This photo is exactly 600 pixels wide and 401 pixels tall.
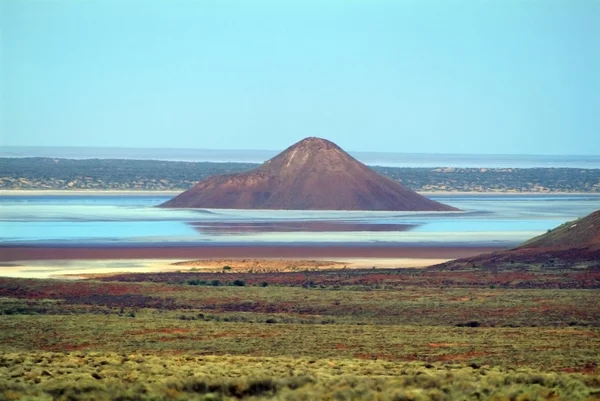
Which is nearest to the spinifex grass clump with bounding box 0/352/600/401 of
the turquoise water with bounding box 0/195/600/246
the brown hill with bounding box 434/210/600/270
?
the brown hill with bounding box 434/210/600/270

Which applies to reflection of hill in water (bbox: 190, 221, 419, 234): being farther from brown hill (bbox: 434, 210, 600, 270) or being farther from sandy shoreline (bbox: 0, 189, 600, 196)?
sandy shoreline (bbox: 0, 189, 600, 196)

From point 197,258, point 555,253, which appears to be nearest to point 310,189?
point 197,258

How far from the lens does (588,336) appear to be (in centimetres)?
2534

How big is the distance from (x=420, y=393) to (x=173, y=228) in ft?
166

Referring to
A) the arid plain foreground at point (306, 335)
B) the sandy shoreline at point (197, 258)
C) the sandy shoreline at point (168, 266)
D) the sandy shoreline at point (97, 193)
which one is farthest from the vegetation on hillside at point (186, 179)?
the arid plain foreground at point (306, 335)

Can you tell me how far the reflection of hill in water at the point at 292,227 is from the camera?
63688mm

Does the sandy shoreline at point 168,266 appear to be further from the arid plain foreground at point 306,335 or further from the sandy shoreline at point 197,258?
the arid plain foreground at point 306,335

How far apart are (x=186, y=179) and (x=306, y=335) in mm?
120159

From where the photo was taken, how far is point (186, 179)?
5694 inches

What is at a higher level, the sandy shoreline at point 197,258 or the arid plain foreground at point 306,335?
the arid plain foreground at point 306,335

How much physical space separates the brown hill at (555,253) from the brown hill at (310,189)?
3604 centimetres

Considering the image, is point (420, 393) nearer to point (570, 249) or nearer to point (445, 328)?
Result: point (445, 328)

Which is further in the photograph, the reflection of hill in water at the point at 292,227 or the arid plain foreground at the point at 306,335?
the reflection of hill in water at the point at 292,227

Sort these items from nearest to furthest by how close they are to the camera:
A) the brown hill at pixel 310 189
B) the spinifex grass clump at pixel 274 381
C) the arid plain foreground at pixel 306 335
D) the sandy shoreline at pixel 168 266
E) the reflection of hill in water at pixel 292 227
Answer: the spinifex grass clump at pixel 274 381 < the arid plain foreground at pixel 306 335 < the sandy shoreline at pixel 168 266 < the reflection of hill in water at pixel 292 227 < the brown hill at pixel 310 189
